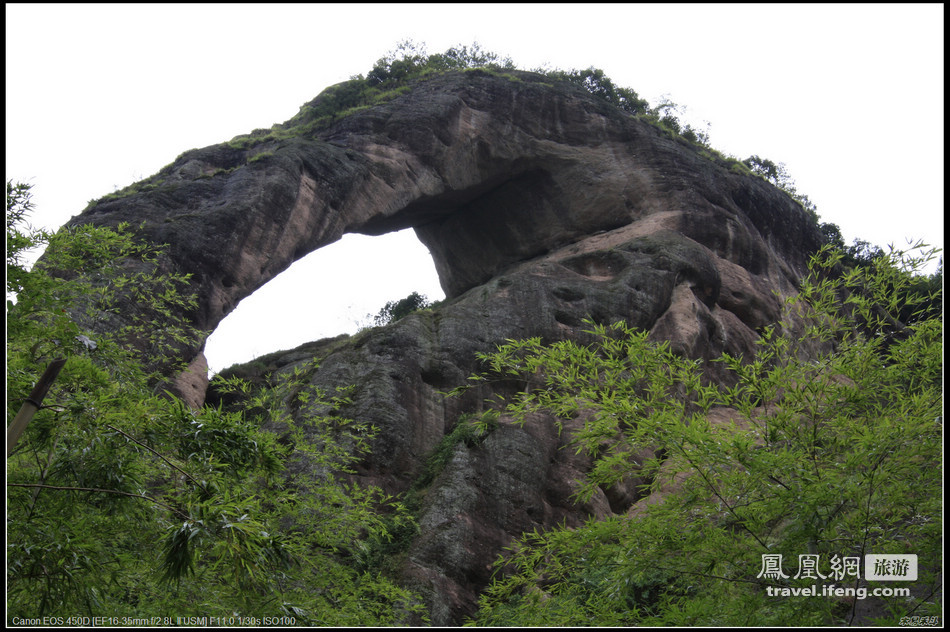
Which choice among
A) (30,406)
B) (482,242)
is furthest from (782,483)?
(482,242)

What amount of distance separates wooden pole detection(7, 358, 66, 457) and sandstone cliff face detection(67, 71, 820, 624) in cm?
823

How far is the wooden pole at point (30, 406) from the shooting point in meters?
4.82

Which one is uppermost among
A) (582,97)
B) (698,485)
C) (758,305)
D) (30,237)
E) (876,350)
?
(582,97)

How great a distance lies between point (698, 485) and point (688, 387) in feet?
3.54

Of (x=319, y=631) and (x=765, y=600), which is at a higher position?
(x=765, y=600)

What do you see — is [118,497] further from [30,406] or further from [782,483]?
[782,483]

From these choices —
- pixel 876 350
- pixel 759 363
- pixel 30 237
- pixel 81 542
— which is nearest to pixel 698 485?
pixel 759 363

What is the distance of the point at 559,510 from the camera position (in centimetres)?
1473

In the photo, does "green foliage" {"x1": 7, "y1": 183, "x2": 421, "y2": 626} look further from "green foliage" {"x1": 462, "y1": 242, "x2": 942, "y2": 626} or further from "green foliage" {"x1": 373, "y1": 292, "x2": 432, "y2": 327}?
"green foliage" {"x1": 373, "y1": 292, "x2": 432, "y2": 327}

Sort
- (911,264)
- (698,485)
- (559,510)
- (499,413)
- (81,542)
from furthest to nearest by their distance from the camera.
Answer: (499,413)
(559,510)
(911,264)
(698,485)
(81,542)

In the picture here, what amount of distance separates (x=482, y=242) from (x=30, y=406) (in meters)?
23.3

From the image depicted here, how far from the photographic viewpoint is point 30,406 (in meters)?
4.97

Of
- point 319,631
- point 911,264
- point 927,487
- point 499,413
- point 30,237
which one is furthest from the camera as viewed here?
point 499,413

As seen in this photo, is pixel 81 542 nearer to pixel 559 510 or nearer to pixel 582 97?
pixel 559 510
